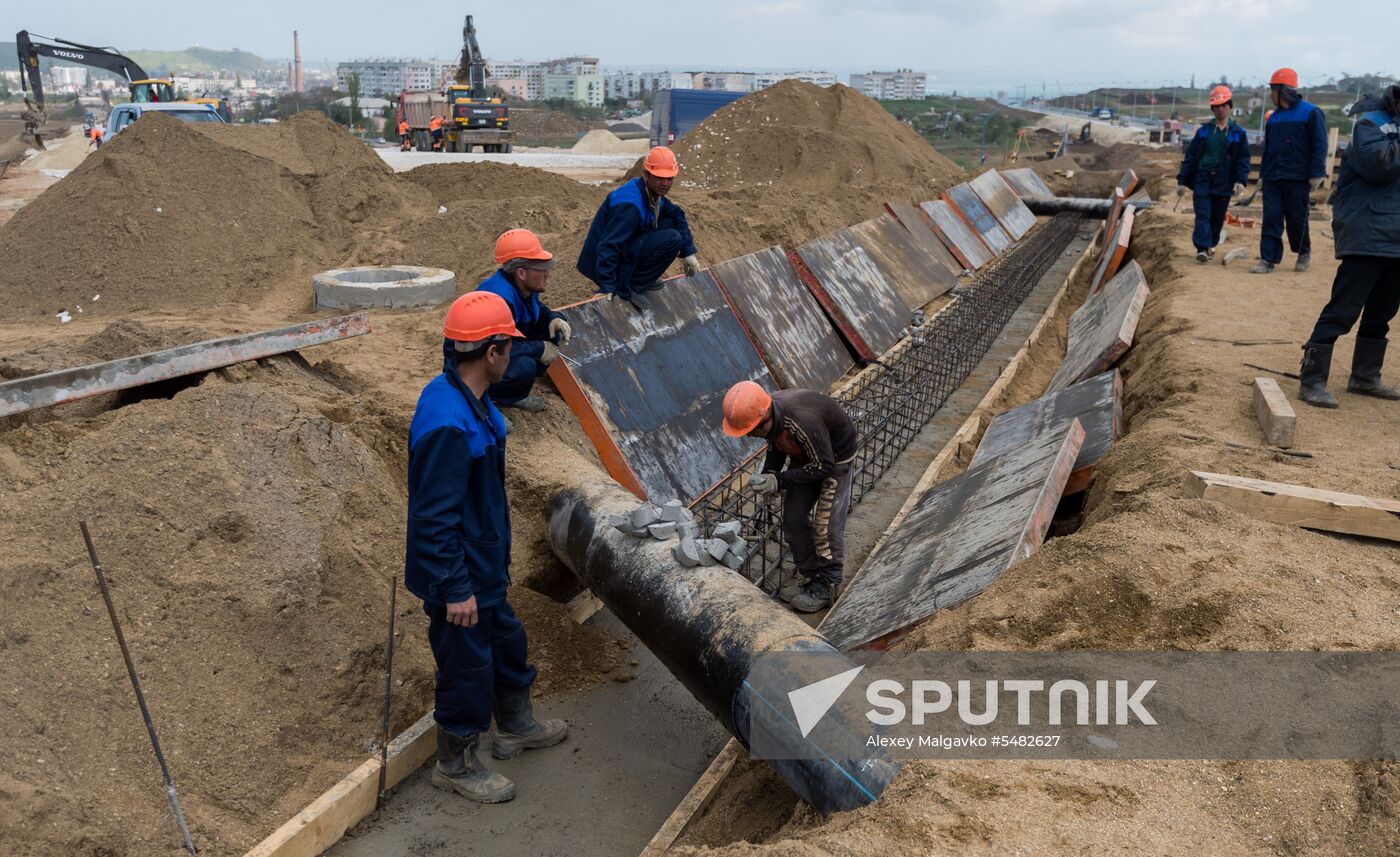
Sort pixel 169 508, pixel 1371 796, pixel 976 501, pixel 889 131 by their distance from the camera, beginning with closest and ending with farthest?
pixel 1371 796
pixel 169 508
pixel 976 501
pixel 889 131

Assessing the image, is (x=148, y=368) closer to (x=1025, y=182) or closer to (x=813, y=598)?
(x=813, y=598)

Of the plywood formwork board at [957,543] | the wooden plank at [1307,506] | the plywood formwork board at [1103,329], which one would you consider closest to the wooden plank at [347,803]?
the plywood formwork board at [957,543]

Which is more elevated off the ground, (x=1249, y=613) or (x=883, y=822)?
(x=1249, y=613)

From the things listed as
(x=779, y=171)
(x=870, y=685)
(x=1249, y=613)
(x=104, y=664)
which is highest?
(x=779, y=171)

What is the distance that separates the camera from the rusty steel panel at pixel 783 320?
7859 millimetres

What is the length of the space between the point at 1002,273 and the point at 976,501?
9.43 m

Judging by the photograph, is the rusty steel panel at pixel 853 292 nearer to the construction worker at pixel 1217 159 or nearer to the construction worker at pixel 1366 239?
the construction worker at pixel 1217 159

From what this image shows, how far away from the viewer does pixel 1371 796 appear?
8.70 feet

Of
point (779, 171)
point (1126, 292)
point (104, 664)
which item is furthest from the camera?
point (779, 171)

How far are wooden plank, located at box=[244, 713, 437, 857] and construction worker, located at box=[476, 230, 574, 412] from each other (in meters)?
1.94

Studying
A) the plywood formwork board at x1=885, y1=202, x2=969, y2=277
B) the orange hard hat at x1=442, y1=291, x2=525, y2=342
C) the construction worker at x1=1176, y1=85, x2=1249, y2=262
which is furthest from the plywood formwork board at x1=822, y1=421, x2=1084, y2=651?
the plywood formwork board at x1=885, y1=202, x2=969, y2=277

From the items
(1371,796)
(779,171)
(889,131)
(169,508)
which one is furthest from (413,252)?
(889,131)

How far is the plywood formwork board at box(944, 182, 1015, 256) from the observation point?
16312 millimetres

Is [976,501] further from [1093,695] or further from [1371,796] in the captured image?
[1371,796]
